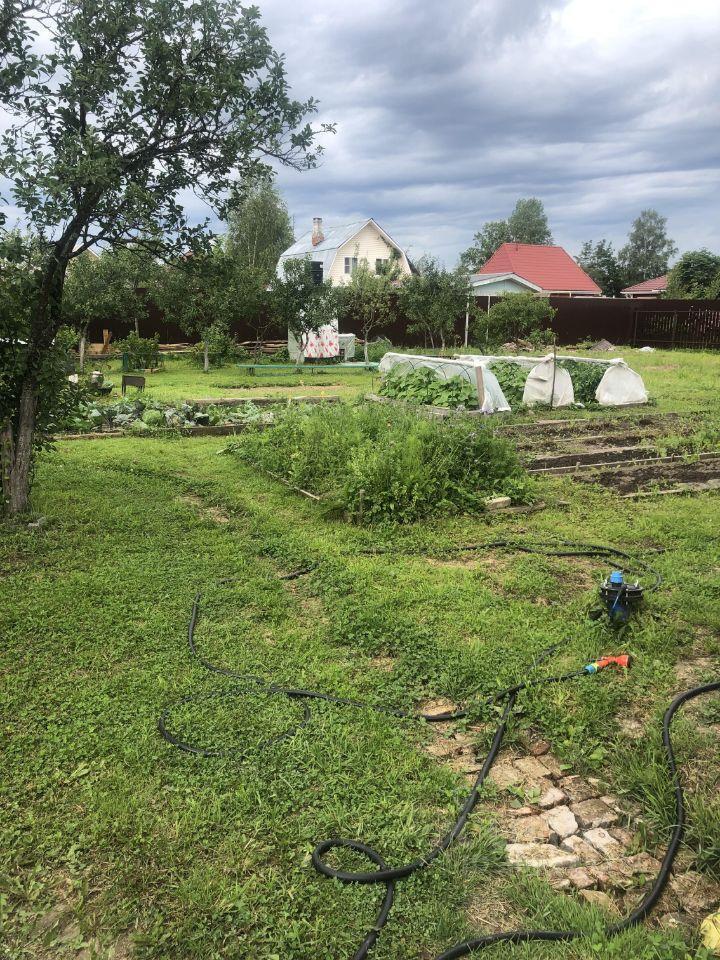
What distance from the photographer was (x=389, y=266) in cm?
2684

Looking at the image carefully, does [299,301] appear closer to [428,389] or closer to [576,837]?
[428,389]

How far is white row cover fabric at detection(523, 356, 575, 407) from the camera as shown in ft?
40.0

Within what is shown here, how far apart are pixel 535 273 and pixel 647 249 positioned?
29090mm

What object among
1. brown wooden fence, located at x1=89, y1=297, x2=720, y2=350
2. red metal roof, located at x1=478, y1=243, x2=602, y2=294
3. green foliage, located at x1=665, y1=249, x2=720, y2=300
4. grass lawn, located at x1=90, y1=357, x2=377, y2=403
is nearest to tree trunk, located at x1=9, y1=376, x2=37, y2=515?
grass lawn, located at x1=90, y1=357, x2=377, y2=403

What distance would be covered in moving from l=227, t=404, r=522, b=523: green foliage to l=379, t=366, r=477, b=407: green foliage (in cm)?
416

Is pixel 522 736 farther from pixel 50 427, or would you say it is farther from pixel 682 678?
pixel 50 427

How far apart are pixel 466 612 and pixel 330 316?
738 inches

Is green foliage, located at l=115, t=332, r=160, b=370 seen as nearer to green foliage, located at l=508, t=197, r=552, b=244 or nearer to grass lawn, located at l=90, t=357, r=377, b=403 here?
grass lawn, located at l=90, t=357, r=377, b=403

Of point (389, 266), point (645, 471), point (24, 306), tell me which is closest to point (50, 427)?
point (24, 306)

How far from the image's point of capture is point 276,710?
3.03 metres

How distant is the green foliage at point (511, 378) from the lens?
41.4 ft

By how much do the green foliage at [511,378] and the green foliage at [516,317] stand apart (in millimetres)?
11077

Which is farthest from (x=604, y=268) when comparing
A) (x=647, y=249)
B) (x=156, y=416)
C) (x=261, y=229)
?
(x=156, y=416)

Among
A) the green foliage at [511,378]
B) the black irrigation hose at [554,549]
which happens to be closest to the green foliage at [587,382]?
the green foliage at [511,378]
